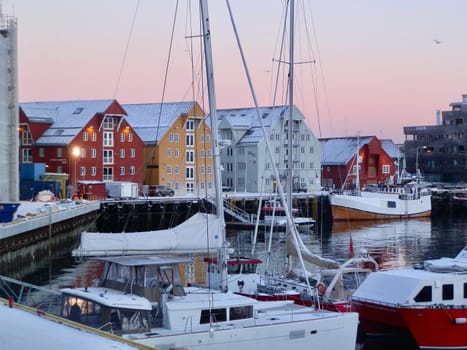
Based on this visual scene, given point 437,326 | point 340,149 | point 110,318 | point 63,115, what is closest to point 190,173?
point 63,115

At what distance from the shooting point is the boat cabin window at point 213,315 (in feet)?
69.0

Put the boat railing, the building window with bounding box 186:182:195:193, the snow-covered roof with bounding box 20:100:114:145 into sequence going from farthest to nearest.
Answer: the building window with bounding box 186:182:195:193, the snow-covered roof with bounding box 20:100:114:145, the boat railing

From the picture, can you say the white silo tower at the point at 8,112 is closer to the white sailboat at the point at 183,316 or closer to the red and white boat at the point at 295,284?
the red and white boat at the point at 295,284

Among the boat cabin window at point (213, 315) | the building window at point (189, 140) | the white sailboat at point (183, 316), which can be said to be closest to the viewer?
the white sailboat at point (183, 316)

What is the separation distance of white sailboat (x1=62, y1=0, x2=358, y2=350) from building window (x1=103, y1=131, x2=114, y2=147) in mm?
73707

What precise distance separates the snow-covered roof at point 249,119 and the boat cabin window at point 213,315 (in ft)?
282

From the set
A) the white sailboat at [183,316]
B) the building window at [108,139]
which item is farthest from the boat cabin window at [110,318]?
the building window at [108,139]

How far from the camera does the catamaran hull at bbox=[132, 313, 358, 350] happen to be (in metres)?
20.1

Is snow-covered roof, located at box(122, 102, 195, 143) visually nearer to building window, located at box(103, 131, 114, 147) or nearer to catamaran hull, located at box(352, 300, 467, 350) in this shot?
building window, located at box(103, 131, 114, 147)

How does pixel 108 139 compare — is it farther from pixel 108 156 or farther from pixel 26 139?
pixel 26 139

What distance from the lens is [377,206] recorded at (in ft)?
315

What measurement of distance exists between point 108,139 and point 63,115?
5.97 meters

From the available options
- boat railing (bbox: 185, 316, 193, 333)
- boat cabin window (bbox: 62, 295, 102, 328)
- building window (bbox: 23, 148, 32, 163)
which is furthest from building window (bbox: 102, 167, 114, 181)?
boat railing (bbox: 185, 316, 193, 333)

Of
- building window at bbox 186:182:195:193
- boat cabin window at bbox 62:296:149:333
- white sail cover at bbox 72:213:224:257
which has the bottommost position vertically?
boat cabin window at bbox 62:296:149:333
